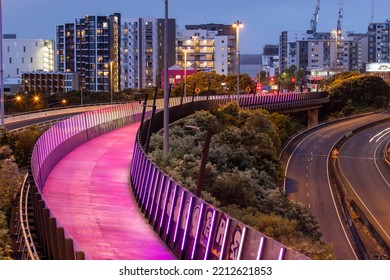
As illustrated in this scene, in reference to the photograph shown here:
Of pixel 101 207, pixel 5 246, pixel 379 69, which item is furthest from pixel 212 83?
pixel 5 246

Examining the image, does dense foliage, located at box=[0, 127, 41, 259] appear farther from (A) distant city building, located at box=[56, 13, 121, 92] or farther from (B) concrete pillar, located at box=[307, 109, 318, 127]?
(A) distant city building, located at box=[56, 13, 121, 92]

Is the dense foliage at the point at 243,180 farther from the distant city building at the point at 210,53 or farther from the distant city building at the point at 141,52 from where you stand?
the distant city building at the point at 210,53

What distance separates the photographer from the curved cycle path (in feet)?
61.8

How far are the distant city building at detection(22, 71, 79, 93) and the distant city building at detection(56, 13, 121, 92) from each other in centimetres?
1022

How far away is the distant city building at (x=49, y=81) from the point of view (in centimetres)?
13550

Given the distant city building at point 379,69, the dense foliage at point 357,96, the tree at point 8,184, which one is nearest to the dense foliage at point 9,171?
the tree at point 8,184

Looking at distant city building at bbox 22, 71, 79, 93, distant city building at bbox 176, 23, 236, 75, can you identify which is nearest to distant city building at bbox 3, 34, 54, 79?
distant city building at bbox 22, 71, 79, 93

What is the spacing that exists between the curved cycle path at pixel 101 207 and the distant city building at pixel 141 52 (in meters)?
118

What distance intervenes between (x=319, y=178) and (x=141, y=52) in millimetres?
97810

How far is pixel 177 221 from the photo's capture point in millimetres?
18562

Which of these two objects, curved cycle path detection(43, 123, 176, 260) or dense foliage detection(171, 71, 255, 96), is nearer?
curved cycle path detection(43, 123, 176, 260)

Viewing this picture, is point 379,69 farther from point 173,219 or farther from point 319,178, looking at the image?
point 173,219
